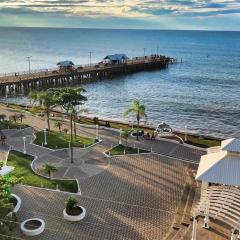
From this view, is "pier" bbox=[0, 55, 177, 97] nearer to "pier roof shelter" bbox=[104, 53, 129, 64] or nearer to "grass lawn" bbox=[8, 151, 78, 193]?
"pier roof shelter" bbox=[104, 53, 129, 64]

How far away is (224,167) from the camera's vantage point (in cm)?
2638

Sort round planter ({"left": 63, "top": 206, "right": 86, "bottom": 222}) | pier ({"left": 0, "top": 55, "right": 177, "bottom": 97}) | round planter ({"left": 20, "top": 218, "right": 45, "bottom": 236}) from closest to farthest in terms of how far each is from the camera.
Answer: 1. round planter ({"left": 20, "top": 218, "right": 45, "bottom": 236})
2. round planter ({"left": 63, "top": 206, "right": 86, "bottom": 222})
3. pier ({"left": 0, "top": 55, "right": 177, "bottom": 97})

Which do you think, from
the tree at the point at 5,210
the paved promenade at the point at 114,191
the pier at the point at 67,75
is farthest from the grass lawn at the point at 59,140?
the pier at the point at 67,75

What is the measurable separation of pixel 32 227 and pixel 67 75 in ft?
229

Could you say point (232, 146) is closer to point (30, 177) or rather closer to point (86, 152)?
point (86, 152)

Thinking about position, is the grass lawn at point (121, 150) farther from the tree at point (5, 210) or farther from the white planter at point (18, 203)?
the tree at point (5, 210)

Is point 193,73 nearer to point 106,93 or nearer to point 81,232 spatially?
point 106,93

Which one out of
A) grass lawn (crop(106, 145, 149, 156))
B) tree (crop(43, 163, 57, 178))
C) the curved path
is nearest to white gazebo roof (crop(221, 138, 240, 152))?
the curved path

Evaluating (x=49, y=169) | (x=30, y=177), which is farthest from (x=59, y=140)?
(x=49, y=169)

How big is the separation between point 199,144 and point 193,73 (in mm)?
80832

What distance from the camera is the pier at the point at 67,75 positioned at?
260ft

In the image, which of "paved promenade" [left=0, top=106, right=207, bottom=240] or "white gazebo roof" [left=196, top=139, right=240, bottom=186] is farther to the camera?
"white gazebo roof" [left=196, top=139, right=240, bottom=186]

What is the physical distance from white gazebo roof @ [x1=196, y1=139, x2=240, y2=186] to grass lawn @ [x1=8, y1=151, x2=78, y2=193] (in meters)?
10.1

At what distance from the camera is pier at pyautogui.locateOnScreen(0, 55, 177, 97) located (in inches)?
3125
